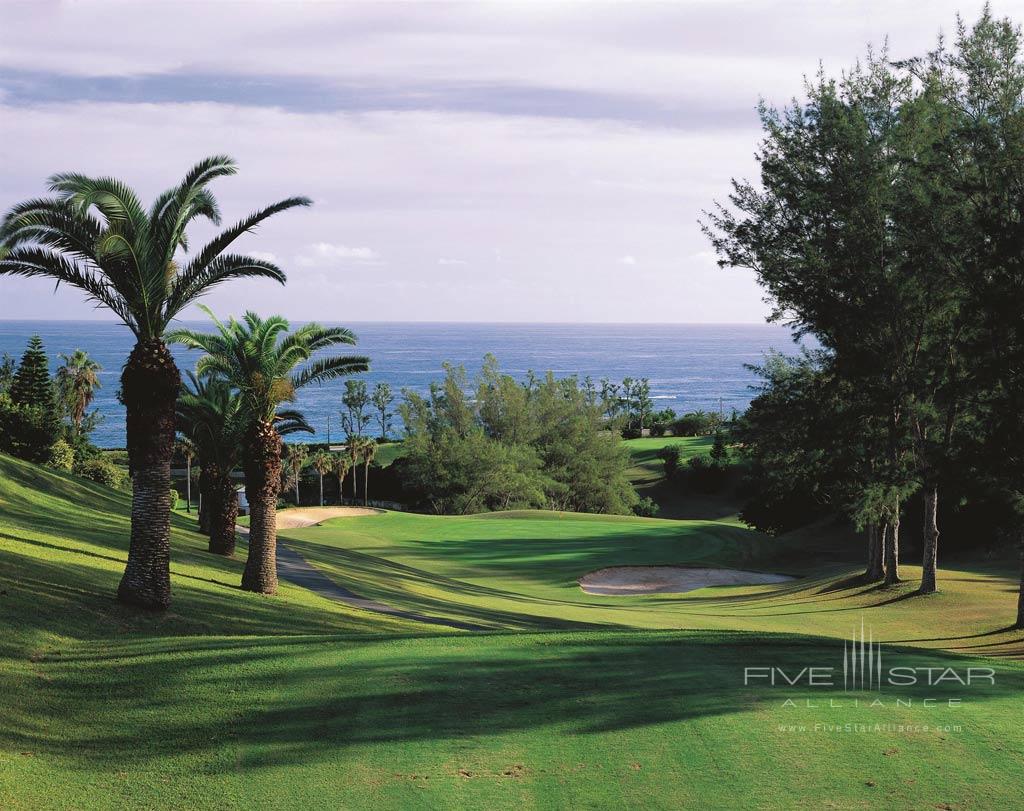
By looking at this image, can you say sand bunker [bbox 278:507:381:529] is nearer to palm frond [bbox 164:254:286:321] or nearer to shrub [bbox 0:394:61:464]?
shrub [bbox 0:394:61:464]

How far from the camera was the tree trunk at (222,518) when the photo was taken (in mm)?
26688

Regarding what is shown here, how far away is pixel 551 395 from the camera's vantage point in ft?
250

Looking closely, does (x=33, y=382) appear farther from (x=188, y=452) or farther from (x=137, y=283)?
(x=137, y=283)

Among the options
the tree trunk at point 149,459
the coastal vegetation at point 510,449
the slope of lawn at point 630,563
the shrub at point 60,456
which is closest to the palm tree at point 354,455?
the coastal vegetation at point 510,449

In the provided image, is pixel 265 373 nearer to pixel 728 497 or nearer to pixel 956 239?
pixel 956 239

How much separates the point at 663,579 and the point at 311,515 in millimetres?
24043

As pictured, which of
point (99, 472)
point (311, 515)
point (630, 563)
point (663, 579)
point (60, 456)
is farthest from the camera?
point (311, 515)

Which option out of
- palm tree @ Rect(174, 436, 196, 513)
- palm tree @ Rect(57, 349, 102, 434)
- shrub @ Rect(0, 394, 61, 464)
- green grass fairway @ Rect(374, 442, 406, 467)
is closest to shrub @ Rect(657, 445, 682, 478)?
green grass fairway @ Rect(374, 442, 406, 467)

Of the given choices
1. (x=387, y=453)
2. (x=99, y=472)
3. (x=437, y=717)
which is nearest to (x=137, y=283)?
(x=437, y=717)

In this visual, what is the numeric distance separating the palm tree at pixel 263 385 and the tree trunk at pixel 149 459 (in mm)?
4937

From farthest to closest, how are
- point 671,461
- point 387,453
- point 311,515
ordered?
1. point 387,453
2. point 671,461
3. point 311,515

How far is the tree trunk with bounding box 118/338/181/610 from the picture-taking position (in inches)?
631

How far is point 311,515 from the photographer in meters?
51.3

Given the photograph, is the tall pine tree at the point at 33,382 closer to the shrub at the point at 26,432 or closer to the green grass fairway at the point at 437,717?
the shrub at the point at 26,432
